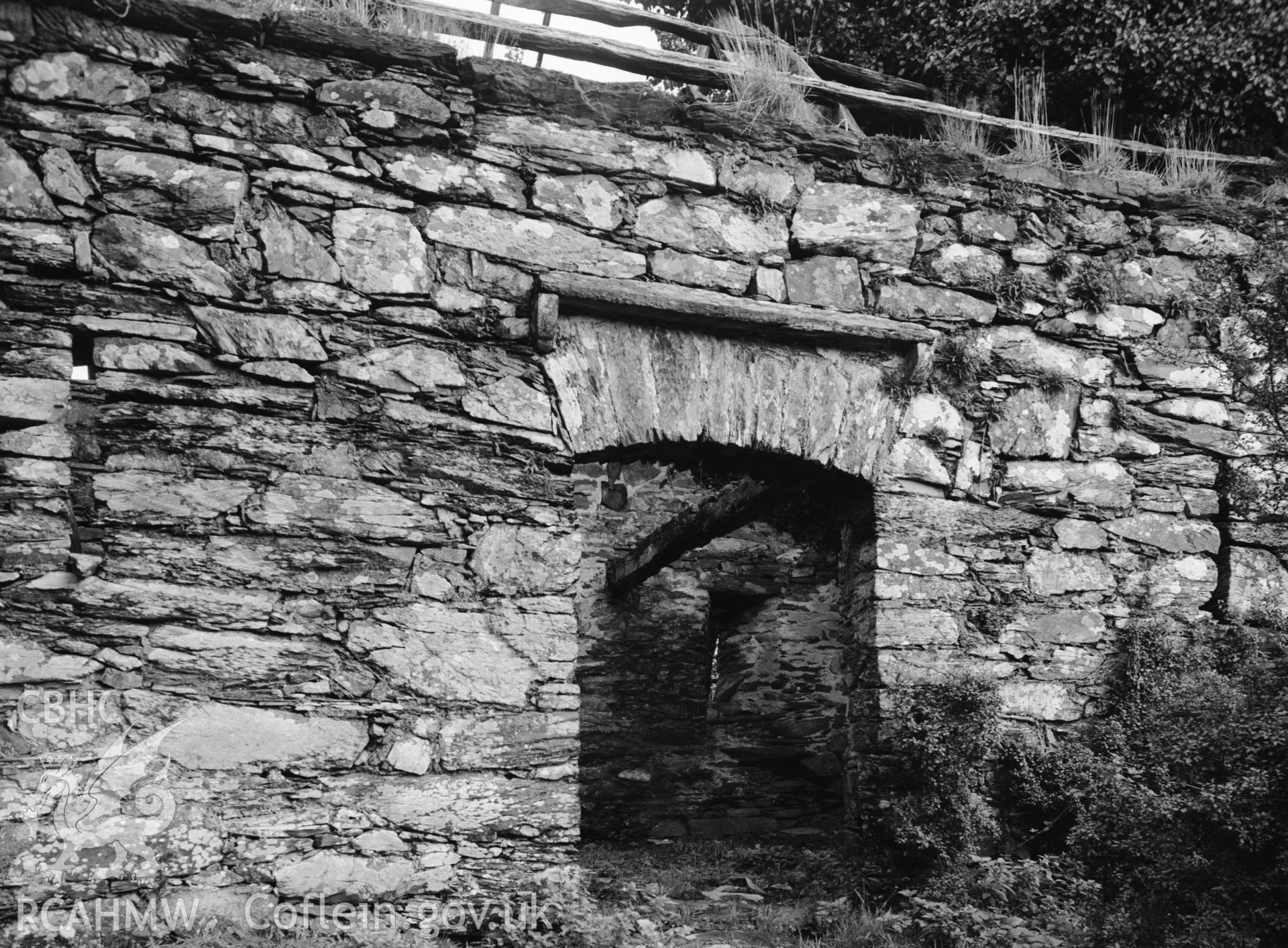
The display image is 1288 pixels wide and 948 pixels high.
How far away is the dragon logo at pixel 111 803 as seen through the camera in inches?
122

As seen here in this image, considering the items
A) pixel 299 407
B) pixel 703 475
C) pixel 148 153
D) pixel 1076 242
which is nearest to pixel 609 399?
pixel 299 407

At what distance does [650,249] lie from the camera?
Result: 4.07m

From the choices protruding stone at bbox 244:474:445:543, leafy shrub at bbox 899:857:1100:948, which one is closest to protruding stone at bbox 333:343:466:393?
protruding stone at bbox 244:474:445:543

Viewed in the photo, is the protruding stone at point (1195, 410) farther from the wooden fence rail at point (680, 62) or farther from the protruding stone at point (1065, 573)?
the wooden fence rail at point (680, 62)

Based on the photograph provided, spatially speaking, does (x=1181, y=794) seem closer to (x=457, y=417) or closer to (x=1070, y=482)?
(x=1070, y=482)

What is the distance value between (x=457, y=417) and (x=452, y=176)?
0.93m

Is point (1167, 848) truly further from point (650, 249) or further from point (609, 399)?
point (650, 249)

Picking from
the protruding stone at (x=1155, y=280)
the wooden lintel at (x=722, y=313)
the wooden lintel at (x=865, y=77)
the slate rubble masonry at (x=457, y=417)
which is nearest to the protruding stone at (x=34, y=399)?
the slate rubble masonry at (x=457, y=417)

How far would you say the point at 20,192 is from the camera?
334 centimetres

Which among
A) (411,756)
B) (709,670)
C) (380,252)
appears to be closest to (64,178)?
(380,252)

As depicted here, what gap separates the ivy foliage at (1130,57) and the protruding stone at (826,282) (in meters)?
2.16

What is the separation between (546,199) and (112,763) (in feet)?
8.17

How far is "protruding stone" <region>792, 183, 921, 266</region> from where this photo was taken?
4.33 m

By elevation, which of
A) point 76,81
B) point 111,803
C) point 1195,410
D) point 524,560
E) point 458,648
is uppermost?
A: point 76,81
